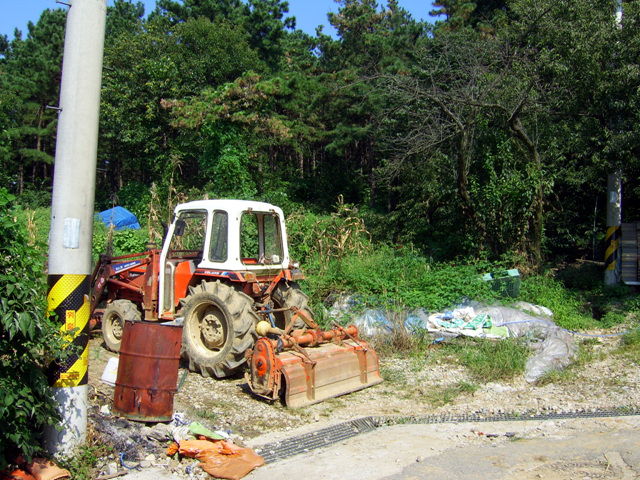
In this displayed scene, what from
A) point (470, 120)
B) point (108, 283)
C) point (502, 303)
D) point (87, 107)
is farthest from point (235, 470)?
point (470, 120)

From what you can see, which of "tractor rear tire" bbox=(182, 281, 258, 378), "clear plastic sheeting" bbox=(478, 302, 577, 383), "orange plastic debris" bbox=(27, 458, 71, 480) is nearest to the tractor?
"tractor rear tire" bbox=(182, 281, 258, 378)

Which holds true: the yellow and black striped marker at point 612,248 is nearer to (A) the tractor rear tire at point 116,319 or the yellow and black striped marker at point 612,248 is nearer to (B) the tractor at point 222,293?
(B) the tractor at point 222,293

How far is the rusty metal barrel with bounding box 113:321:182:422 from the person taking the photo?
5398 millimetres

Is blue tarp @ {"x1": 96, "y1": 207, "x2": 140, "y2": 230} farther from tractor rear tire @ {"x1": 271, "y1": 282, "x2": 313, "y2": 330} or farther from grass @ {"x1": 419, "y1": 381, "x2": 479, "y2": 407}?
grass @ {"x1": 419, "y1": 381, "x2": 479, "y2": 407}

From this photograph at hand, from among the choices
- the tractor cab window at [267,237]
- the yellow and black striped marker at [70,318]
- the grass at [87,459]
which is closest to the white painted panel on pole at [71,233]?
the yellow and black striped marker at [70,318]

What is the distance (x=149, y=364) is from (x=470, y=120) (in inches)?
397

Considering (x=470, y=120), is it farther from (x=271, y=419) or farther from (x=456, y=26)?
(x=456, y=26)

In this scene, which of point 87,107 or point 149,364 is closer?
point 87,107

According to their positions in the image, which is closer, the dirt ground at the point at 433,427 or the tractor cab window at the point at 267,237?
the dirt ground at the point at 433,427

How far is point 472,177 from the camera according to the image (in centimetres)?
1376

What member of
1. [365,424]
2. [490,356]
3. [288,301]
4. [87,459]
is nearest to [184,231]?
[288,301]

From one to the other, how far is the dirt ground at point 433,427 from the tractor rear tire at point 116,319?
333 mm

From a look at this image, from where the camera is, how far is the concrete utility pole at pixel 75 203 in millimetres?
4527

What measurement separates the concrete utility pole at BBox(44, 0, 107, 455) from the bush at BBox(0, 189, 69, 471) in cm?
34
